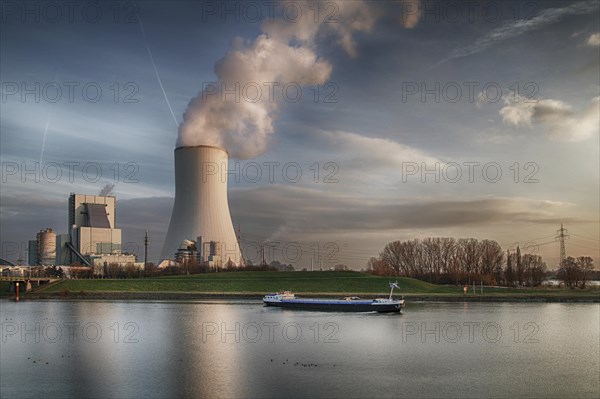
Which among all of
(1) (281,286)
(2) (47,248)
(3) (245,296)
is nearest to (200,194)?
(3) (245,296)

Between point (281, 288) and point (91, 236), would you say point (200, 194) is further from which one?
point (91, 236)

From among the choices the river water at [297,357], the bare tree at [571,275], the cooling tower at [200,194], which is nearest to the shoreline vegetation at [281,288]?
the cooling tower at [200,194]

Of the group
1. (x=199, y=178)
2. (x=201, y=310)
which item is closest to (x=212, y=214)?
(x=199, y=178)

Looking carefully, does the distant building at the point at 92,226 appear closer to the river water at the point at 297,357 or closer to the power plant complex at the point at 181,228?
the power plant complex at the point at 181,228

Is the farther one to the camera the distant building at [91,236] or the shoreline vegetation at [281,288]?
the distant building at [91,236]

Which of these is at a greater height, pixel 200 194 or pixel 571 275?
pixel 200 194

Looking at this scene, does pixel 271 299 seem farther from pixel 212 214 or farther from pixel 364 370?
pixel 364 370

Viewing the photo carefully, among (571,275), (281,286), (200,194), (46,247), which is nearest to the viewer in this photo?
(200,194)
